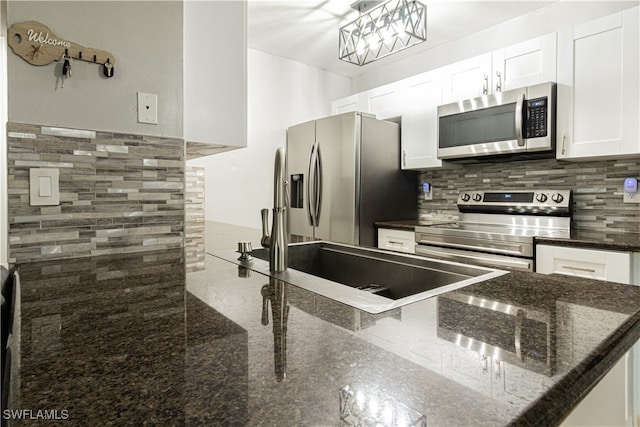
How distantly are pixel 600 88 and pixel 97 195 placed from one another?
8.57 feet

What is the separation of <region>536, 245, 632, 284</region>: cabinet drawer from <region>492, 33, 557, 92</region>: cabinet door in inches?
43.3

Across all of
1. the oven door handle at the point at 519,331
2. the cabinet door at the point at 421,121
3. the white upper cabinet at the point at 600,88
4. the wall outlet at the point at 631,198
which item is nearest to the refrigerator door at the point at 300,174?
the cabinet door at the point at 421,121

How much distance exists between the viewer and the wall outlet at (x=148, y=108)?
50.6 inches

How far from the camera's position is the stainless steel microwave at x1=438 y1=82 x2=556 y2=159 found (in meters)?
2.24

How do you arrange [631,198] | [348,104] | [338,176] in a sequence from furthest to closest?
[348,104]
[338,176]
[631,198]

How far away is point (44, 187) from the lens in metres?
1.12

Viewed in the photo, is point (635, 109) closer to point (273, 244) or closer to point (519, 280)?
point (519, 280)

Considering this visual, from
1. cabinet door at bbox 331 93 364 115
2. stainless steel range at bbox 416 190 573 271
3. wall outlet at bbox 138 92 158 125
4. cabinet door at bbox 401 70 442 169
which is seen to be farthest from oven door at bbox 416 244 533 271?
cabinet door at bbox 331 93 364 115

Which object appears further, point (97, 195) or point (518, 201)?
point (518, 201)

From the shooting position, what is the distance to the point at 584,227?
2.44m

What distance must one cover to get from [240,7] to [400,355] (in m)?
1.57

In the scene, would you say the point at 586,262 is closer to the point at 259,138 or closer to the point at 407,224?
the point at 407,224

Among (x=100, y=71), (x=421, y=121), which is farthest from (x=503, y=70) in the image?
(x=100, y=71)
